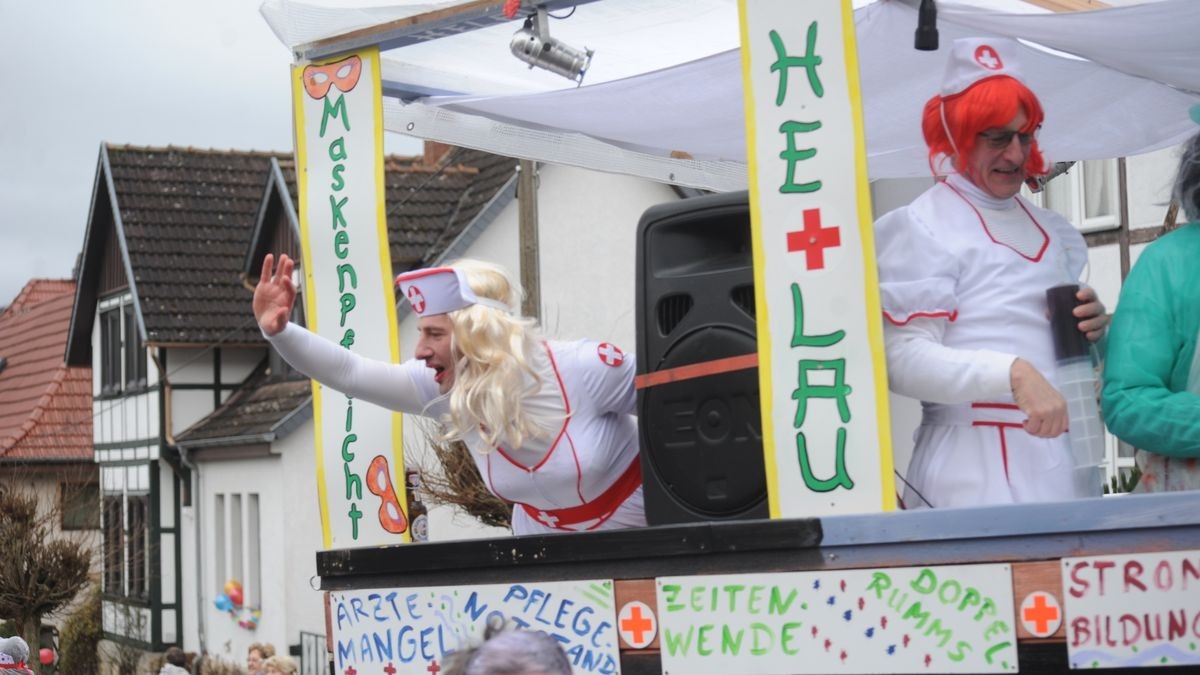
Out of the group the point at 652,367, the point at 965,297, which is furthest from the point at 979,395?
the point at 652,367

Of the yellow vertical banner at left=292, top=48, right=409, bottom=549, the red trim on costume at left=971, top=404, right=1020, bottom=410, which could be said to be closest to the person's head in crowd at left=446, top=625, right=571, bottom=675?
the red trim on costume at left=971, top=404, right=1020, bottom=410

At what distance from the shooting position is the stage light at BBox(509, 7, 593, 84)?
15.5 ft

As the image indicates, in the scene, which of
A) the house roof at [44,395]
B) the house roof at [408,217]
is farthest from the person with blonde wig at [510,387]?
the house roof at [44,395]

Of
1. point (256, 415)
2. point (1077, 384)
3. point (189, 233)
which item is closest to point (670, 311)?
point (1077, 384)

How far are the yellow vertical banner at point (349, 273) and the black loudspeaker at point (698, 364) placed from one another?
915 millimetres

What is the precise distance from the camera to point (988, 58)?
3641 mm

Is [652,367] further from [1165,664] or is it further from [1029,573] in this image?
[1165,664]

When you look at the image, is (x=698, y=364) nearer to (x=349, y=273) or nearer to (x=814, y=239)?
(x=814, y=239)

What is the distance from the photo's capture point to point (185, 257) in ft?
85.3

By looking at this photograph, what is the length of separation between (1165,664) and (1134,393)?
610 millimetres

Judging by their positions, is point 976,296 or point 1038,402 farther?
point 976,296

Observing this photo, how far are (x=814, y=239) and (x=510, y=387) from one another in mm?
1047

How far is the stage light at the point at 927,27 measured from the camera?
12.0 feet

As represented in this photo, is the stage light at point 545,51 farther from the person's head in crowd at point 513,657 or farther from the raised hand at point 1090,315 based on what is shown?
the person's head in crowd at point 513,657
